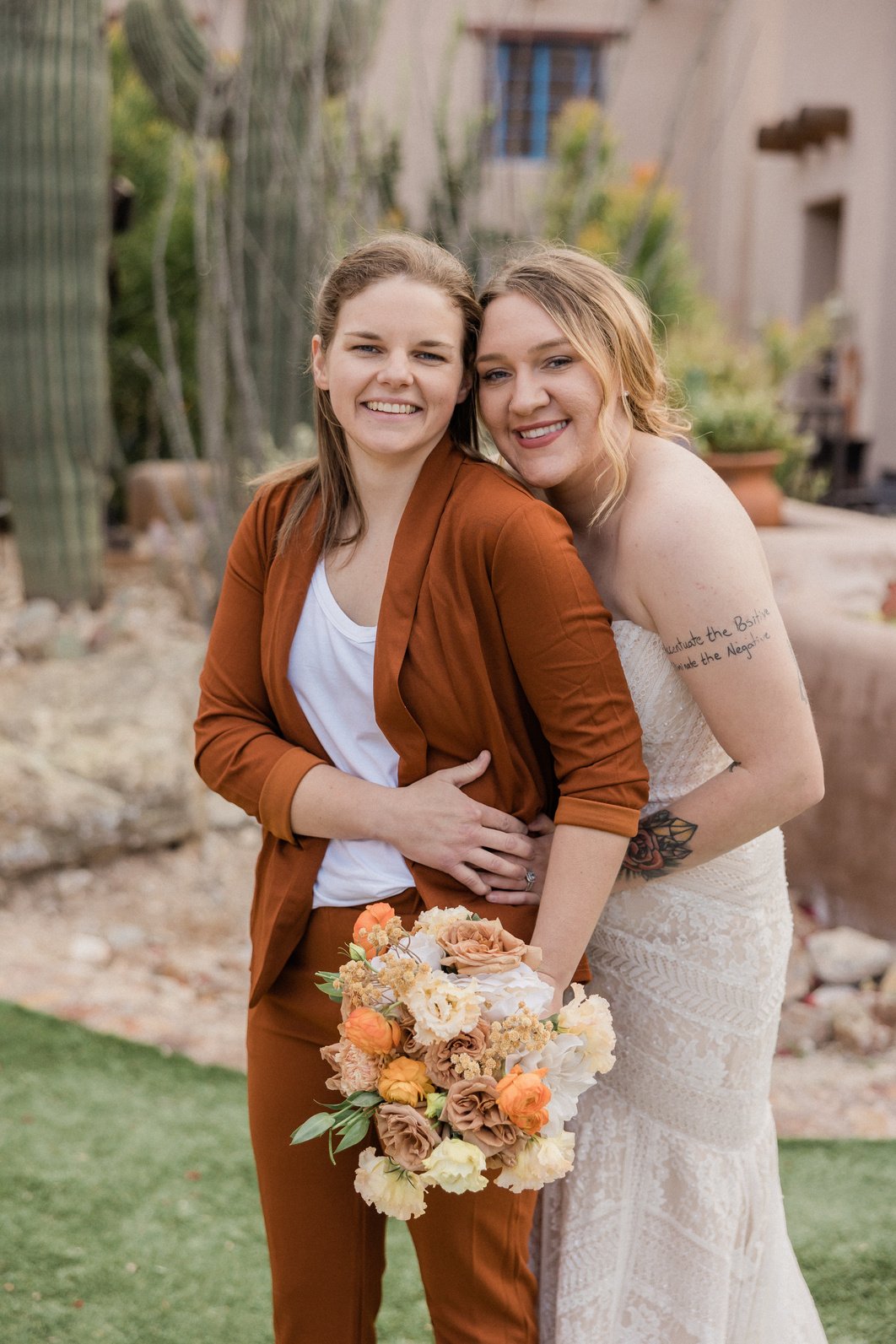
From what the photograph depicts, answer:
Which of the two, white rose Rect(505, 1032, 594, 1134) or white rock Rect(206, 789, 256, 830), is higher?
white rose Rect(505, 1032, 594, 1134)

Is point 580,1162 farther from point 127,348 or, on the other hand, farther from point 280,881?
point 127,348

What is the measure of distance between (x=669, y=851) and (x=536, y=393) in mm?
679

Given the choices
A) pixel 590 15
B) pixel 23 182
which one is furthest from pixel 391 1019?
pixel 590 15

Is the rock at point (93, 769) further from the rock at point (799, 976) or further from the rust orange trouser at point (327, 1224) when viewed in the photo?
the rust orange trouser at point (327, 1224)

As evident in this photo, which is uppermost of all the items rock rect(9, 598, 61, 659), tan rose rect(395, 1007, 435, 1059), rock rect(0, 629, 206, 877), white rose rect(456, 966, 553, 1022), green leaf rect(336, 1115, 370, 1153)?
white rose rect(456, 966, 553, 1022)

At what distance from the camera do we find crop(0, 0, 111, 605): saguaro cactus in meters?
5.90

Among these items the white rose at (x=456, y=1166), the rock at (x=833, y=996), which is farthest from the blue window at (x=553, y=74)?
the white rose at (x=456, y=1166)

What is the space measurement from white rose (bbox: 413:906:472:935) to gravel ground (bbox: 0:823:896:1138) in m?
2.31

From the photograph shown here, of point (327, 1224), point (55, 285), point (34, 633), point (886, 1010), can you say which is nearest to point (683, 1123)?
point (327, 1224)

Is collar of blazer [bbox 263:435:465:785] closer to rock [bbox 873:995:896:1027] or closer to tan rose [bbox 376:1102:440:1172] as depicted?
tan rose [bbox 376:1102:440:1172]

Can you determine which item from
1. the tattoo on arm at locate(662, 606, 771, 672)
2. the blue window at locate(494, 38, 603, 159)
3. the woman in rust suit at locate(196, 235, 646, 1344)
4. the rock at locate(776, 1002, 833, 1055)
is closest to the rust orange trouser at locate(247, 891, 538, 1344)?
the woman in rust suit at locate(196, 235, 646, 1344)

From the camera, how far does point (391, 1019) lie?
4.79 feet

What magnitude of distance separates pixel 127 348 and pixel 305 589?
328 inches

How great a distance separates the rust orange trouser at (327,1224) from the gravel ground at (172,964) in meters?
1.87
